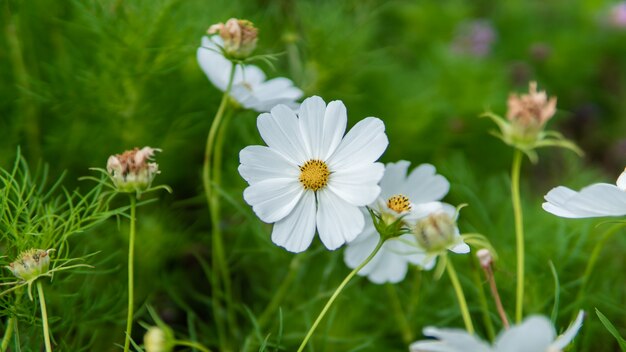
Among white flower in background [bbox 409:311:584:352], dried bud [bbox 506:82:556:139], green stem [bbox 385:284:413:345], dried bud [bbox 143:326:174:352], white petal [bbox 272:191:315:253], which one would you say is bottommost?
green stem [bbox 385:284:413:345]

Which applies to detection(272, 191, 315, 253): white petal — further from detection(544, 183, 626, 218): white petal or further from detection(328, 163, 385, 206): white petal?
detection(544, 183, 626, 218): white petal

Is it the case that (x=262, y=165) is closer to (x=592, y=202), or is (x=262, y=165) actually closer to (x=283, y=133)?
(x=283, y=133)

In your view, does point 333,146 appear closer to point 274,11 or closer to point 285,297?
point 285,297


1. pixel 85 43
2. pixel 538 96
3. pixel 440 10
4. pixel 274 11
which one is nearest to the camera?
pixel 538 96

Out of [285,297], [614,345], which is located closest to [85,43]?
[285,297]

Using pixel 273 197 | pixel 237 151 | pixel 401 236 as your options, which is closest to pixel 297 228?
pixel 273 197

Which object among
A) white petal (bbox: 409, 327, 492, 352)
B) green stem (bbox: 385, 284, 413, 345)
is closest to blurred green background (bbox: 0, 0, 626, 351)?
green stem (bbox: 385, 284, 413, 345)

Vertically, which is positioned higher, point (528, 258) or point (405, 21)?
point (405, 21)
